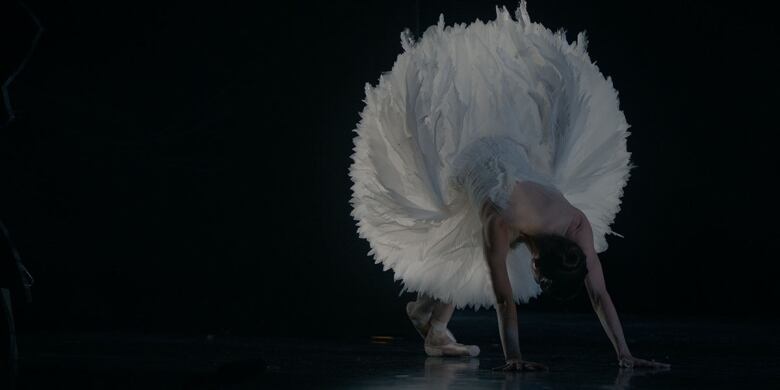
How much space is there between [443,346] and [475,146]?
3.18 feet

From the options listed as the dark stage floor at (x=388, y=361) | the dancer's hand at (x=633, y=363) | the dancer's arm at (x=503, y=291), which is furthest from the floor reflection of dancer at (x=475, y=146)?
the dark stage floor at (x=388, y=361)

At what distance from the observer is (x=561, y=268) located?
3928mm

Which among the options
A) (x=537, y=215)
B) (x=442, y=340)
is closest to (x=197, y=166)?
(x=442, y=340)

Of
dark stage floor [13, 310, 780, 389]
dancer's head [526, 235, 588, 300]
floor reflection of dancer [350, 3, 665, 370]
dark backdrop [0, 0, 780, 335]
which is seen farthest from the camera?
dark backdrop [0, 0, 780, 335]

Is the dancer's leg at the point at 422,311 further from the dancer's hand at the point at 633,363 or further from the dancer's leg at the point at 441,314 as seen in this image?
the dancer's hand at the point at 633,363

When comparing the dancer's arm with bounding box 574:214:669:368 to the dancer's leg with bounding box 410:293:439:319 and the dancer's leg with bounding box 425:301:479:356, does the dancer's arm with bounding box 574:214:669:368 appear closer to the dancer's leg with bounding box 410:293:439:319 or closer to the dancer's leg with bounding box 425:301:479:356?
the dancer's leg with bounding box 425:301:479:356

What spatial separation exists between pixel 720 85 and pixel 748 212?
0.87 metres

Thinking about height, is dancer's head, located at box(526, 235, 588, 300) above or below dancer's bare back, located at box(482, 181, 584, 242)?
below

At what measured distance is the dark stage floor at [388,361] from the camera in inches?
139

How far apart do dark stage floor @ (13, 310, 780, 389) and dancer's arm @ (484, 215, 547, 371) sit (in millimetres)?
78

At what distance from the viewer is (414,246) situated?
4.72m

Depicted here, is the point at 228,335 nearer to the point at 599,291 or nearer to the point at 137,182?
the point at 137,182

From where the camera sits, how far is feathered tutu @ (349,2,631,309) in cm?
444

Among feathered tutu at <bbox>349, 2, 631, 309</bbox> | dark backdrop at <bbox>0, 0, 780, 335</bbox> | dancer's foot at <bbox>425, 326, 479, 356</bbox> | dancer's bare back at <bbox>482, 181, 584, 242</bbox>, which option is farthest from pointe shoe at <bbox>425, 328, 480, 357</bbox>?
dark backdrop at <bbox>0, 0, 780, 335</bbox>
